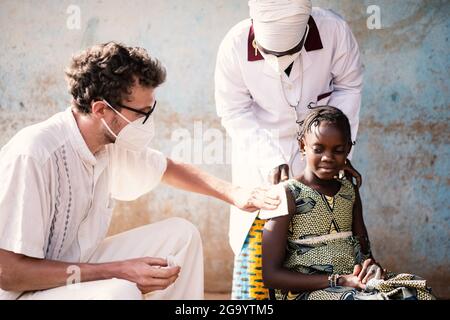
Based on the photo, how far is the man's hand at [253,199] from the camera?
3.73 m

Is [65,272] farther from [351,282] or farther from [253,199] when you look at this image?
[351,282]

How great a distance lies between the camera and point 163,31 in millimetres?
5441

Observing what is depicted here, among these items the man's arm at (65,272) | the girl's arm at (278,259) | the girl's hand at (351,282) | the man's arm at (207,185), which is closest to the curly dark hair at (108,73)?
the man's arm at (207,185)

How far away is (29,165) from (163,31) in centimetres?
245

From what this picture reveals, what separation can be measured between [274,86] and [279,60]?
190 mm

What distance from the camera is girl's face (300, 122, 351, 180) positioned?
11.8 feet

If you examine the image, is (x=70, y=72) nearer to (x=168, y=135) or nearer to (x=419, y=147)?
(x=168, y=135)

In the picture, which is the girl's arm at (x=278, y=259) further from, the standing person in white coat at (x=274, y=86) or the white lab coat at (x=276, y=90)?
the white lab coat at (x=276, y=90)

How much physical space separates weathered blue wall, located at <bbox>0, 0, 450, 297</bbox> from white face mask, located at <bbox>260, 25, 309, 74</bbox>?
1290 mm

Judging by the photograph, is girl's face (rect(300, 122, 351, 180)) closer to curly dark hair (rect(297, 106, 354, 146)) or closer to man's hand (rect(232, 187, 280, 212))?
curly dark hair (rect(297, 106, 354, 146))

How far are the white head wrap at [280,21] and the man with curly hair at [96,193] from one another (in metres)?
0.69

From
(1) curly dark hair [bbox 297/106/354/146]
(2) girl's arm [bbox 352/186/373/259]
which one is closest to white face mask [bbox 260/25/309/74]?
(1) curly dark hair [bbox 297/106/354/146]

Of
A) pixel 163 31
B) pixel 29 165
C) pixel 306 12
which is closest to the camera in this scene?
pixel 29 165
